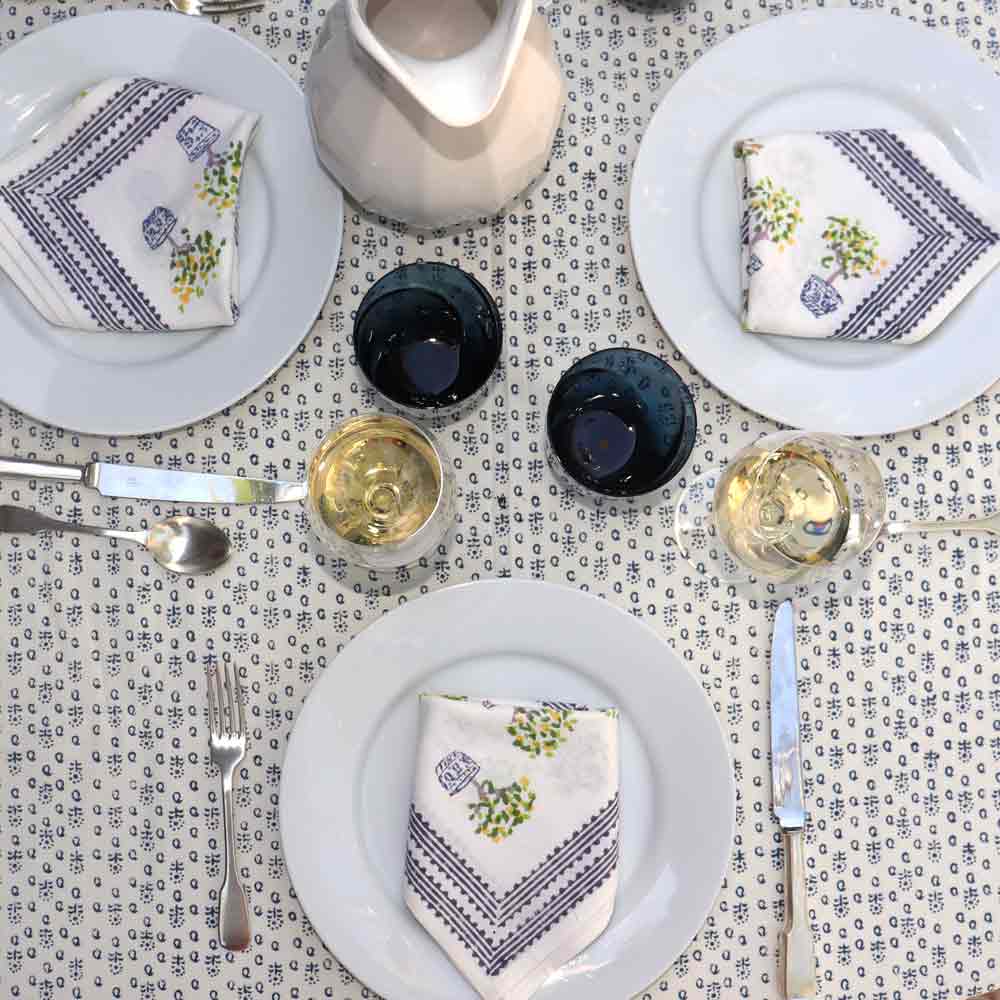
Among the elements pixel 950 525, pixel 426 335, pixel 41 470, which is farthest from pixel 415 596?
pixel 950 525

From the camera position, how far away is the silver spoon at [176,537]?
0.82 m

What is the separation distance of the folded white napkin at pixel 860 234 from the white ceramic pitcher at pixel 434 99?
189 millimetres

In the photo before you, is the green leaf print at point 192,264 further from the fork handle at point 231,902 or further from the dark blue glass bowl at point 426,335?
the fork handle at point 231,902

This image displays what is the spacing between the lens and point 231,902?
2.69 ft

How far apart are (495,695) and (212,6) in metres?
0.57

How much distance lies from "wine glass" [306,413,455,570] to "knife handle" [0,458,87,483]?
188 millimetres

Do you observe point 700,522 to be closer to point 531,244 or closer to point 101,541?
point 531,244

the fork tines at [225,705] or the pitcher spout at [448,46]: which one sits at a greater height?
the pitcher spout at [448,46]

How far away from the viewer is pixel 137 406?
2.65 ft

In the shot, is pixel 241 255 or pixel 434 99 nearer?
pixel 434 99

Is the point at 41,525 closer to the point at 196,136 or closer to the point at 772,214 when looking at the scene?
the point at 196,136

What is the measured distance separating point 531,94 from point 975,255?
364 millimetres

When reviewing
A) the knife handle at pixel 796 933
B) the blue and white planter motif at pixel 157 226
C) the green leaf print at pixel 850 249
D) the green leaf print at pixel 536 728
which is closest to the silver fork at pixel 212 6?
the blue and white planter motif at pixel 157 226

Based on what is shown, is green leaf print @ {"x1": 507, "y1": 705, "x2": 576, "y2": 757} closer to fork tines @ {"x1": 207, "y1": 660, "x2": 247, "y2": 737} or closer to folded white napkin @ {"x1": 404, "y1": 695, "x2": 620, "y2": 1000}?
folded white napkin @ {"x1": 404, "y1": 695, "x2": 620, "y2": 1000}
